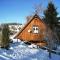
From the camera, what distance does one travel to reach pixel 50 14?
783 inches

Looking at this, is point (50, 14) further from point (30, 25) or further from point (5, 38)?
point (30, 25)

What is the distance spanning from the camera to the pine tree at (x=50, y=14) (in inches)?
784

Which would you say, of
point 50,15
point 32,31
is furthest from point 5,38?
point 32,31

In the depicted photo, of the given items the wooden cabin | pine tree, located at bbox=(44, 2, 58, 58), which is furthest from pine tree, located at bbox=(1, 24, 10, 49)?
the wooden cabin

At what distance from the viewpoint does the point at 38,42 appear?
26953 millimetres

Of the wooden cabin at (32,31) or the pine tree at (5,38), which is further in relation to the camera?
the wooden cabin at (32,31)

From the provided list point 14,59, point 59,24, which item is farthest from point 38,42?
point 14,59

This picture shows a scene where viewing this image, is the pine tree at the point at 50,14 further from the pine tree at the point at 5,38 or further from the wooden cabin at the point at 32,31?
the wooden cabin at the point at 32,31

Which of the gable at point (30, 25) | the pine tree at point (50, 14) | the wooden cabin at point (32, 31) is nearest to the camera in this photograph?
the pine tree at point (50, 14)

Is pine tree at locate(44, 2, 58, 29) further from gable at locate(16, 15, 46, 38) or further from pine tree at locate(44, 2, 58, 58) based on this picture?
gable at locate(16, 15, 46, 38)

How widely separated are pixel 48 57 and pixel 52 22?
14.8 ft

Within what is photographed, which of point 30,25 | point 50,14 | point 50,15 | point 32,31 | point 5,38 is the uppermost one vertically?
point 50,14

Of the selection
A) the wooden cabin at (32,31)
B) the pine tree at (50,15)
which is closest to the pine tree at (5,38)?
the pine tree at (50,15)

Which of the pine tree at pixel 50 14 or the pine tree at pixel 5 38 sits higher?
the pine tree at pixel 50 14
